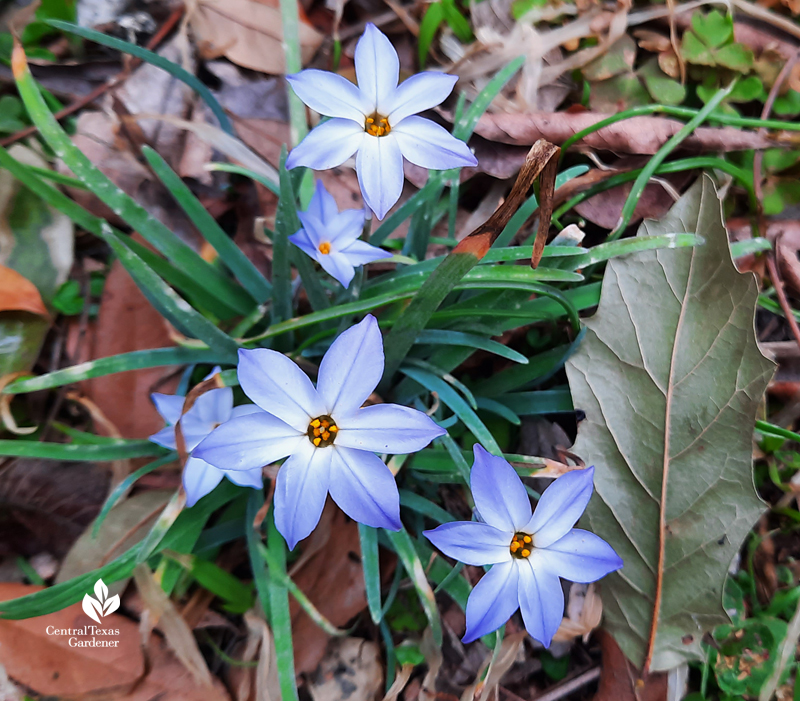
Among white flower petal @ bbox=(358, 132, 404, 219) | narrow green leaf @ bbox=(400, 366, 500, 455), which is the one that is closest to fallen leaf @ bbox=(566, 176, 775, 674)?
narrow green leaf @ bbox=(400, 366, 500, 455)

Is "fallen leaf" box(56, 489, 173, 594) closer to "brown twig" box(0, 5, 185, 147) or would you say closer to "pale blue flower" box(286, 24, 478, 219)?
"pale blue flower" box(286, 24, 478, 219)

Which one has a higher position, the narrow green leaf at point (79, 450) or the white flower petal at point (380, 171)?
the white flower petal at point (380, 171)

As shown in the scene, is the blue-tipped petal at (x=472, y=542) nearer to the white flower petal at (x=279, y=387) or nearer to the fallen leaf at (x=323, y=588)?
the white flower petal at (x=279, y=387)

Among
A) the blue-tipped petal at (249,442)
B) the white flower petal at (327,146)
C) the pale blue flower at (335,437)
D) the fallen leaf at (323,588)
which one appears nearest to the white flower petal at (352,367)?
the pale blue flower at (335,437)

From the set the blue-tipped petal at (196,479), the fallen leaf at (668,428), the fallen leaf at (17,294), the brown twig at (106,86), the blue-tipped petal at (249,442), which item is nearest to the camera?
the blue-tipped petal at (249,442)

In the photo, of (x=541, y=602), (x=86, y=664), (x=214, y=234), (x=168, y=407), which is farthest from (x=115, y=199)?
(x=541, y=602)

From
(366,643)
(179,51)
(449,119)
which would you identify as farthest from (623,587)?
Result: (179,51)
